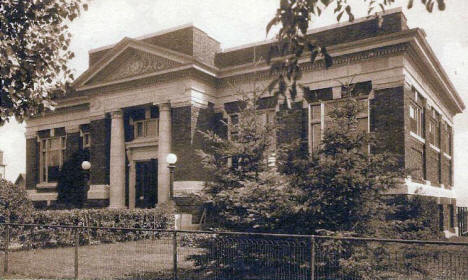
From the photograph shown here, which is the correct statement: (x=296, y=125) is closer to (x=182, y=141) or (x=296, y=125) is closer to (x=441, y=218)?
(x=182, y=141)

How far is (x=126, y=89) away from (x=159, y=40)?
2936mm

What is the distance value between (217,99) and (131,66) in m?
4.60

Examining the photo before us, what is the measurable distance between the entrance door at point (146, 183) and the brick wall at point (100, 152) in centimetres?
176

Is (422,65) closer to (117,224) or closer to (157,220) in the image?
(157,220)

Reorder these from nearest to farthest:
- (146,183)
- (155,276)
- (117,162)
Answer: (155,276) < (117,162) < (146,183)

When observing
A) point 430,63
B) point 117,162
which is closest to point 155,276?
point 117,162

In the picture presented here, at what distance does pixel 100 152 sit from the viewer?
24547mm

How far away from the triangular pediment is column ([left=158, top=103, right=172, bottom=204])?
75.1 inches

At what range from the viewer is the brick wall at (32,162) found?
100 feet

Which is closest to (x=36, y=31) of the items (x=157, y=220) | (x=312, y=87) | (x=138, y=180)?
(x=157, y=220)

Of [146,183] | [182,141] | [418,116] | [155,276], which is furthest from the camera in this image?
[146,183]

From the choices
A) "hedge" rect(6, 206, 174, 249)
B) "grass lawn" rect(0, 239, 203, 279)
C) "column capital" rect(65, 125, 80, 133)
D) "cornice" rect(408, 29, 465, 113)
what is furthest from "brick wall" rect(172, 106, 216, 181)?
"column capital" rect(65, 125, 80, 133)

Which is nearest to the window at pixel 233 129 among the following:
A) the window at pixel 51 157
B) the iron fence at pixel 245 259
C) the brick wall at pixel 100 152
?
the iron fence at pixel 245 259

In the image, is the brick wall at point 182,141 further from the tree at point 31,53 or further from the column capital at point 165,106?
the tree at point 31,53
